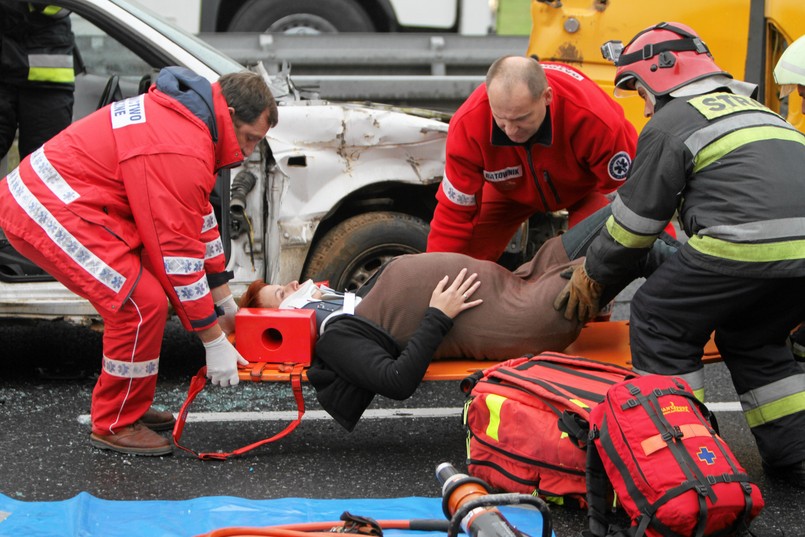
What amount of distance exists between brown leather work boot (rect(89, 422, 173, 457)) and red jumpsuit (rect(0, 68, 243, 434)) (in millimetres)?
56

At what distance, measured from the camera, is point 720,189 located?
361 centimetres

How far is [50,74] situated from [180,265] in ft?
6.38

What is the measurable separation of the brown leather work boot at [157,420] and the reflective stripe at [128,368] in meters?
0.40

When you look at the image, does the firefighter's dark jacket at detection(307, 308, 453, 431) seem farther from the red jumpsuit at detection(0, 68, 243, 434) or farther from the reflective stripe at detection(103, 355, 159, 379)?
the reflective stripe at detection(103, 355, 159, 379)

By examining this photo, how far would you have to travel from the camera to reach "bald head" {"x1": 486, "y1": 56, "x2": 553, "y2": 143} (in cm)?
434

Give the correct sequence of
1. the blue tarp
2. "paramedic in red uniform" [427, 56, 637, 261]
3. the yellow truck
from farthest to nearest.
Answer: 1. the yellow truck
2. "paramedic in red uniform" [427, 56, 637, 261]
3. the blue tarp

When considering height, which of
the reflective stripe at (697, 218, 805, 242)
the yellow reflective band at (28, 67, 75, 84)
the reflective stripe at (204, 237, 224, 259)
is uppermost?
the reflective stripe at (697, 218, 805, 242)

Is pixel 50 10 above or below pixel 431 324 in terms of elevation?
above

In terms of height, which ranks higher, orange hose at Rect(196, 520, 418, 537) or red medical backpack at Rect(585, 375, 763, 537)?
red medical backpack at Rect(585, 375, 763, 537)

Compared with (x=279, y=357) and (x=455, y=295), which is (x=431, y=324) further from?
(x=279, y=357)

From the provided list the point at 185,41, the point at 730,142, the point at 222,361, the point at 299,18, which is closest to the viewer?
the point at 730,142

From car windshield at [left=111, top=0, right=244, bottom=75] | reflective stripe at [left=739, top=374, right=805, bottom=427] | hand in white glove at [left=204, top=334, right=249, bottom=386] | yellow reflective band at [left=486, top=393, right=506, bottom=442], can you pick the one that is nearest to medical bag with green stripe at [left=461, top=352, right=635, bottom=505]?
yellow reflective band at [left=486, top=393, right=506, bottom=442]

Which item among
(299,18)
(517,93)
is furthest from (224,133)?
(299,18)

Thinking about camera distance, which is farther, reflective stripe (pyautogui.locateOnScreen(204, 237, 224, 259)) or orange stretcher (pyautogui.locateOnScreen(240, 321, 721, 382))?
reflective stripe (pyautogui.locateOnScreen(204, 237, 224, 259))
